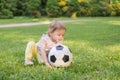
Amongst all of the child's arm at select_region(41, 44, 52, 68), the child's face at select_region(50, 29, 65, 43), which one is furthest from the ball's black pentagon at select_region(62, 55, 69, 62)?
the child's face at select_region(50, 29, 65, 43)

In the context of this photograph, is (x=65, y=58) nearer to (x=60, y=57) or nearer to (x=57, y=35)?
(x=60, y=57)

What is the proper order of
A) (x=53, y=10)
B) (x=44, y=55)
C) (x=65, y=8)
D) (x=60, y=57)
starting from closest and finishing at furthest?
(x=60, y=57), (x=44, y=55), (x=53, y=10), (x=65, y=8)

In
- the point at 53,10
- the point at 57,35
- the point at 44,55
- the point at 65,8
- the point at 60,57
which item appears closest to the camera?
the point at 60,57

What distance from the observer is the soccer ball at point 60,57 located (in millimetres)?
5461

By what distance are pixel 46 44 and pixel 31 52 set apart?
29 cm

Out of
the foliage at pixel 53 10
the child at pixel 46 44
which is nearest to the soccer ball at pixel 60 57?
the child at pixel 46 44

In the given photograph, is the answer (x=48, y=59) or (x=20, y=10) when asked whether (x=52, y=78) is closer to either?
(x=48, y=59)

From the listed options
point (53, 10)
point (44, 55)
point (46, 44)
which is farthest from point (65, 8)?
point (44, 55)

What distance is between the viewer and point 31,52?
19.0 ft

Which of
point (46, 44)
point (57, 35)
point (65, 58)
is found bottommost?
point (65, 58)

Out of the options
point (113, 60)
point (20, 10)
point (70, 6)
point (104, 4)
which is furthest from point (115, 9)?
point (113, 60)

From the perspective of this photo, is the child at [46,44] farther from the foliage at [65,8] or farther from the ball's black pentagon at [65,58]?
the foliage at [65,8]

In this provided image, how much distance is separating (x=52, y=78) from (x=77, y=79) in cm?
34

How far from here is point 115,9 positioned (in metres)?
45.4
